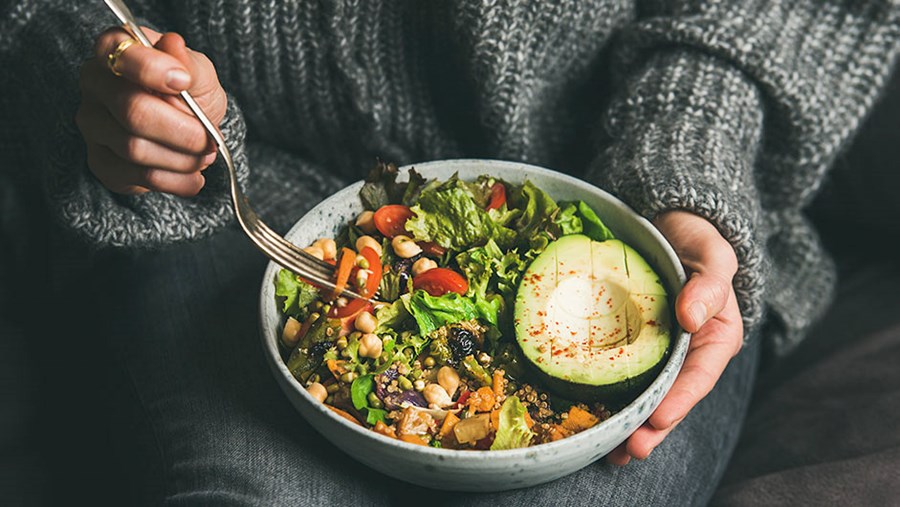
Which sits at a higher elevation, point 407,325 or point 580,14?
point 580,14

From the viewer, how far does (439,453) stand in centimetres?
85

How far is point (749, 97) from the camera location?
1259mm

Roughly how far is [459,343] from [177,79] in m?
0.40

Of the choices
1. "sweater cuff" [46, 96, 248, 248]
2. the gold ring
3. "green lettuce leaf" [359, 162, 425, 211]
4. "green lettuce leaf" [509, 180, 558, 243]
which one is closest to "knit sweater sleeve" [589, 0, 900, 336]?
"green lettuce leaf" [509, 180, 558, 243]

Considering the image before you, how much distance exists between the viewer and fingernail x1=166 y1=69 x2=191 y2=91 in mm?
883

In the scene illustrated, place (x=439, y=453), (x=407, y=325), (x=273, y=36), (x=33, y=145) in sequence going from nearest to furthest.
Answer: (x=439, y=453) < (x=407, y=325) < (x=273, y=36) < (x=33, y=145)

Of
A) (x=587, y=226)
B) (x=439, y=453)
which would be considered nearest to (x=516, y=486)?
(x=439, y=453)

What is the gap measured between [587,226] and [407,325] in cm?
26

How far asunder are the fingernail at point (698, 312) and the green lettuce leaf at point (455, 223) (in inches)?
9.6

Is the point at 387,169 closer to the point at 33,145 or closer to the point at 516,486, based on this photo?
the point at 516,486

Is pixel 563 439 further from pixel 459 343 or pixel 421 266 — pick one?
pixel 421 266

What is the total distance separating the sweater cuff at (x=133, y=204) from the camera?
3.70 feet

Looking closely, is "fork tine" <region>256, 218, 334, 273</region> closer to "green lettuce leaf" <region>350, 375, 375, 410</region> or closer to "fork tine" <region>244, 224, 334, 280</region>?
"fork tine" <region>244, 224, 334, 280</region>

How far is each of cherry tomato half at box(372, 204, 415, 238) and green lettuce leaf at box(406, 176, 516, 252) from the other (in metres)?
0.02
